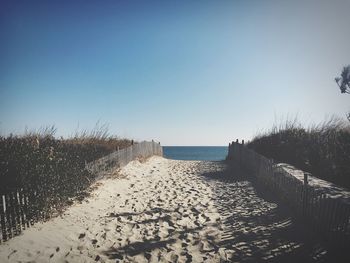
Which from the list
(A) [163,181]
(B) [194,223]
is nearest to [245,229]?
(B) [194,223]

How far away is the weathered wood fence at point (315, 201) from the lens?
4.49 meters

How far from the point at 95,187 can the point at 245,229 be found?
4945 millimetres

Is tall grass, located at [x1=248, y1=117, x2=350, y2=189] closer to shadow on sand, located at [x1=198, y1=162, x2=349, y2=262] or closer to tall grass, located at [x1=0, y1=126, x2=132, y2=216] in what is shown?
shadow on sand, located at [x1=198, y1=162, x2=349, y2=262]

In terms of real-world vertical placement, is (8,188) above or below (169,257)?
above

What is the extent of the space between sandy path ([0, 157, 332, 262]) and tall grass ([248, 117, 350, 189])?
3.70m

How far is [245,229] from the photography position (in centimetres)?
567

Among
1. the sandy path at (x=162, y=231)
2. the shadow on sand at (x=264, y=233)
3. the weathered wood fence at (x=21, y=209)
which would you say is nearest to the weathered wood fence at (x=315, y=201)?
the shadow on sand at (x=264, y=233)

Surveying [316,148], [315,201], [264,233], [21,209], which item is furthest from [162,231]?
[316,148]

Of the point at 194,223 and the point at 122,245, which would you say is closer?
the point at 122,245

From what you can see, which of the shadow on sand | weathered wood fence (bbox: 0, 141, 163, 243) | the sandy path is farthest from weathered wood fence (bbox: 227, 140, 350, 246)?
weathered wood fence (bbox: 0, 141, 163, 243)

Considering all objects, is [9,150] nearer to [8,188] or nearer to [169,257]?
[8,188]

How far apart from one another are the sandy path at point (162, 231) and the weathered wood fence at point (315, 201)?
1.56 ft

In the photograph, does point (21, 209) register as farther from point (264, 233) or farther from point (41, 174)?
point (264, 233)

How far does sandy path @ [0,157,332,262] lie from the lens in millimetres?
4469
